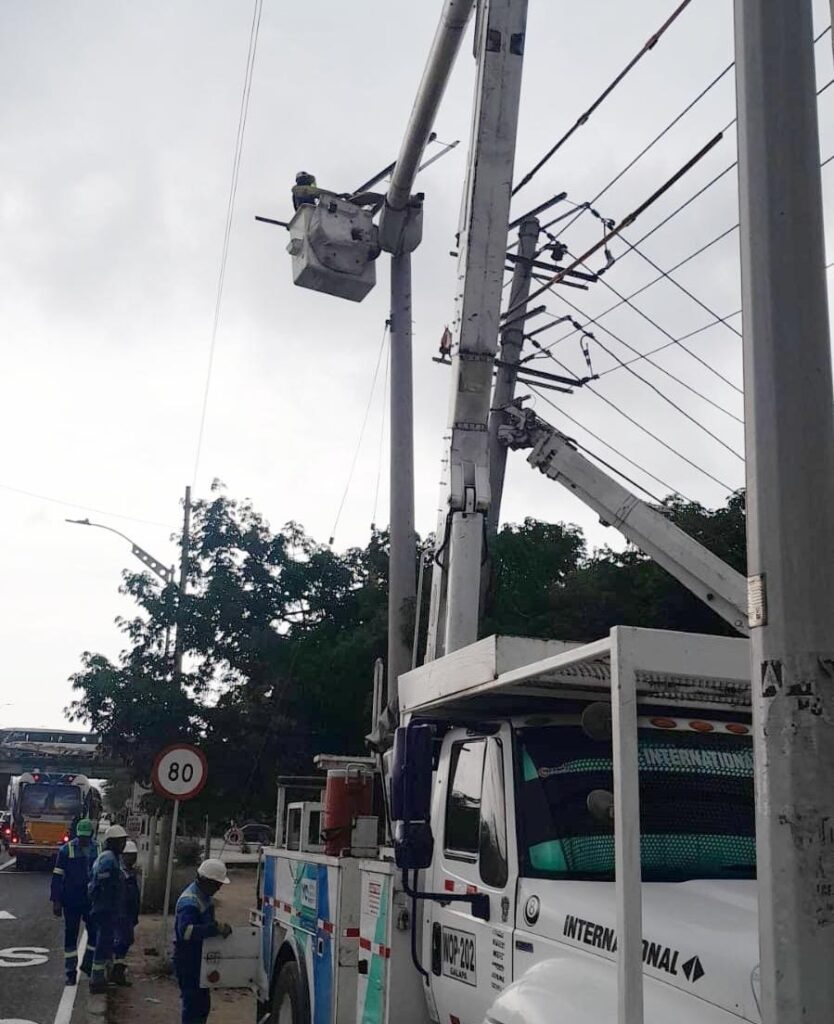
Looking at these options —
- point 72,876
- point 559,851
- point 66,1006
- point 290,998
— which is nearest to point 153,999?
point 66,1006

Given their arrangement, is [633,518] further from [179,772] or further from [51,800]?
[51,800]

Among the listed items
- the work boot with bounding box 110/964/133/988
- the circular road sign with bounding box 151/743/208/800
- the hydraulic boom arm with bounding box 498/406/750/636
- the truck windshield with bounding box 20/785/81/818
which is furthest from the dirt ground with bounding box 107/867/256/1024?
the truck windshield with bounding box 20/785/81/818

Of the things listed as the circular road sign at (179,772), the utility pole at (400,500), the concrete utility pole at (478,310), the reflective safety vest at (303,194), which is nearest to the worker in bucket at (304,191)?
the reflective safety vest at (303,194)

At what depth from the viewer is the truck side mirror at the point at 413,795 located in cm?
437

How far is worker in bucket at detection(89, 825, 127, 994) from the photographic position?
10.1 meters

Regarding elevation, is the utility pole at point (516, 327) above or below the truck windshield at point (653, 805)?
above

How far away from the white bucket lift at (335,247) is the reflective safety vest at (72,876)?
22.3ft

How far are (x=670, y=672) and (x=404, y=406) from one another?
6.72 meters

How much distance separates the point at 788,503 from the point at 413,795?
2.63 metres

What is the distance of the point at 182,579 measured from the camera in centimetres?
1920

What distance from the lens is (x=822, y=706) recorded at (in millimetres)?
2090

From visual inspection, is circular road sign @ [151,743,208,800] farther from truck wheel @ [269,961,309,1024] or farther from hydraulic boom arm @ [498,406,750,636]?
hydraulic boom arm @ [498,406,750,636]

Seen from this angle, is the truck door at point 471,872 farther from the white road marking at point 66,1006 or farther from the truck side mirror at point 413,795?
the white road marking at point 66,1006

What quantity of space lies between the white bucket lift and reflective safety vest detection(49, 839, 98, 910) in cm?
680
